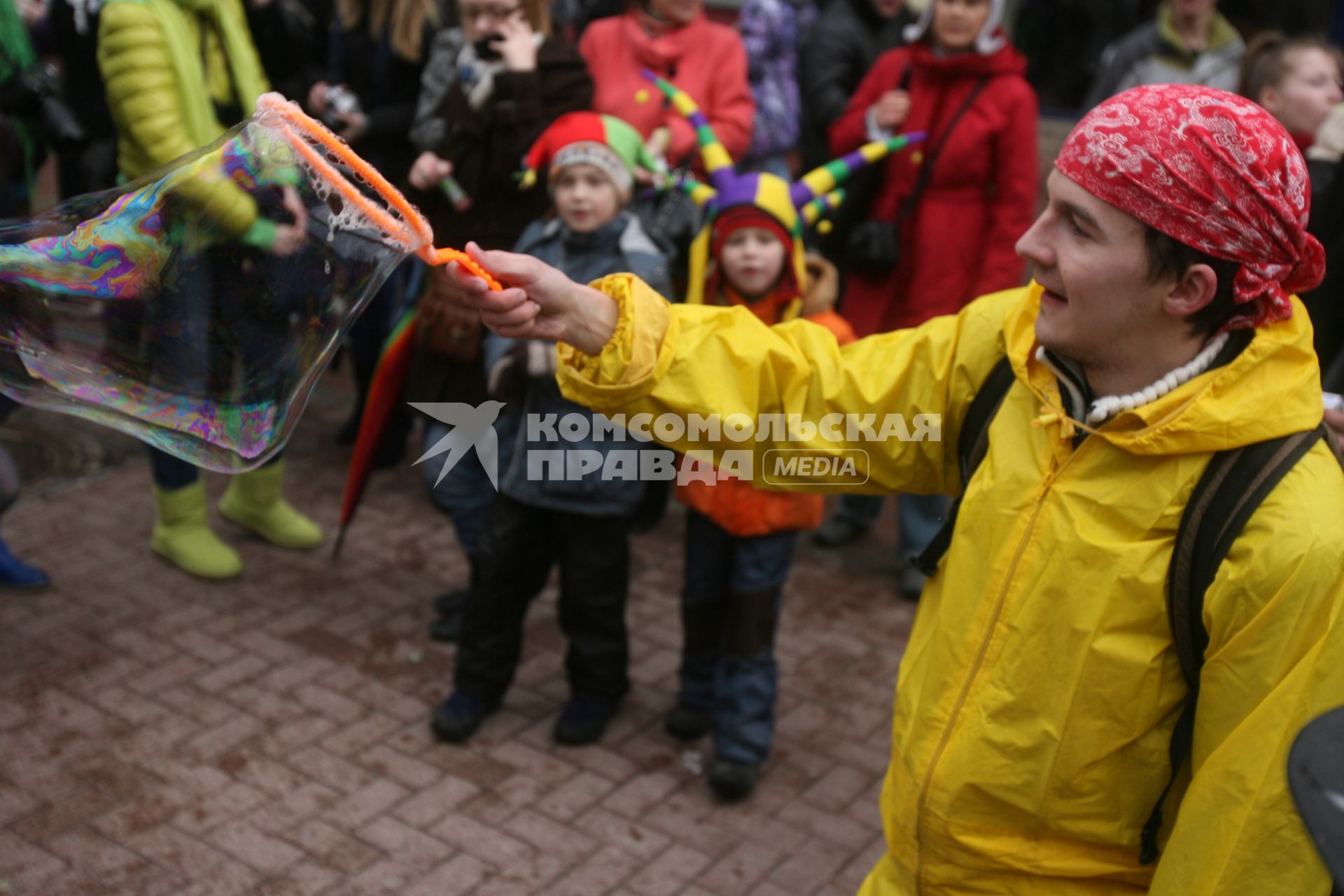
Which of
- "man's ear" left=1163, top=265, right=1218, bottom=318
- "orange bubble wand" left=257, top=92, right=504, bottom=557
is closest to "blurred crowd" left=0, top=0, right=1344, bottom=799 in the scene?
"orange bubble wand" left=257, top=92, right=504, bottom=557

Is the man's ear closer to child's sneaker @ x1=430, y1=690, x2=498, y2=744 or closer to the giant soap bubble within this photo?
the giant soap bubble

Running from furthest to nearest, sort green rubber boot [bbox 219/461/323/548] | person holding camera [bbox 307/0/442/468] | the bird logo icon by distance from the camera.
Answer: person holding camera [bbox 307/0/442/468] < green rubber boot [bbox 219/461/323/548] < the bird logo icon

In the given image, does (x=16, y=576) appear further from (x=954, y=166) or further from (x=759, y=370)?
(x=954, y=166)

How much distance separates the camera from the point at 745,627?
4078 millimetres

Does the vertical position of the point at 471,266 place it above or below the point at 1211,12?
below

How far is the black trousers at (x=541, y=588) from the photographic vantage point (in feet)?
13.6

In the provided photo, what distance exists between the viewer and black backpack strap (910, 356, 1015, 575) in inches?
86.6

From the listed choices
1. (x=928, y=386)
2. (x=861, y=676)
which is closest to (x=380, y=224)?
(x=928, y=386)

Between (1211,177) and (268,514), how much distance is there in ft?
14.7

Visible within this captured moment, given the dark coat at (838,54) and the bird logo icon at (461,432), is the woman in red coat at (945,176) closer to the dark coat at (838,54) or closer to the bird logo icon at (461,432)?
the dark coat at (838,54)

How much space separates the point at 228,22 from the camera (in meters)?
4.74

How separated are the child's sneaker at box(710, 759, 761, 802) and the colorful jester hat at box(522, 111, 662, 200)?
1872 millimetres

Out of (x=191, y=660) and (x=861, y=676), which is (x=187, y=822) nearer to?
(x=191, y=660)

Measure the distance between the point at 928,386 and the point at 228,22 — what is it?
355cm
